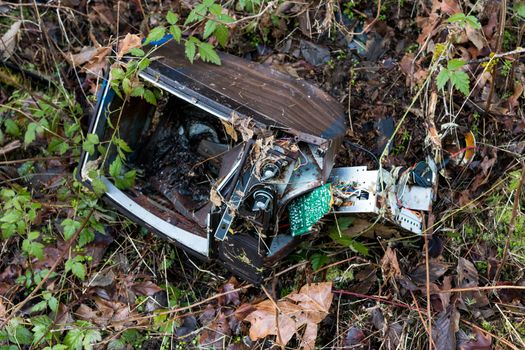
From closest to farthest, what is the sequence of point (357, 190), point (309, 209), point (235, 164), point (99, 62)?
point (235, 164), point (309, 209), point (357, 190), point (99, 62)

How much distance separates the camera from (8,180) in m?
3.47

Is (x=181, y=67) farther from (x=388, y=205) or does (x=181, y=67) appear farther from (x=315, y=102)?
(x=388, y=205)

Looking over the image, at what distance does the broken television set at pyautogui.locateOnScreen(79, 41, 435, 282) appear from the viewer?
250 centimetres

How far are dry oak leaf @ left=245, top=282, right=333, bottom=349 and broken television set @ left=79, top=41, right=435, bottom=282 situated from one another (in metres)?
0.21

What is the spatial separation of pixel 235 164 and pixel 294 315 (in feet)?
2.80

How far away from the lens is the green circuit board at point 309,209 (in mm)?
2605

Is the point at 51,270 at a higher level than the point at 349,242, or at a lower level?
lower

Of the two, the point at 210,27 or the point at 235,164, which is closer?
the point at 235,164

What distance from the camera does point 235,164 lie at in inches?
99.4

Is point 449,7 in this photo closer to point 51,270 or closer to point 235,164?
point 235,164

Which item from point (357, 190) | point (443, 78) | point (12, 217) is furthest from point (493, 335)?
point (12, 217)

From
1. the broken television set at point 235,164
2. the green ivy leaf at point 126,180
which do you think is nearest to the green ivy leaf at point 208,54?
the broken television set at point 235,164

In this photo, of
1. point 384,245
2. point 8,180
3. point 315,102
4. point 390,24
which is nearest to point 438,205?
point 384,245

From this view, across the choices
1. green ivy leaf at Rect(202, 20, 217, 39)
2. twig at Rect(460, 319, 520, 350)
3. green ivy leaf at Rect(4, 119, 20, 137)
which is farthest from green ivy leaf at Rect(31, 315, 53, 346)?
twig at Rect(460, 319, 520, 350)
